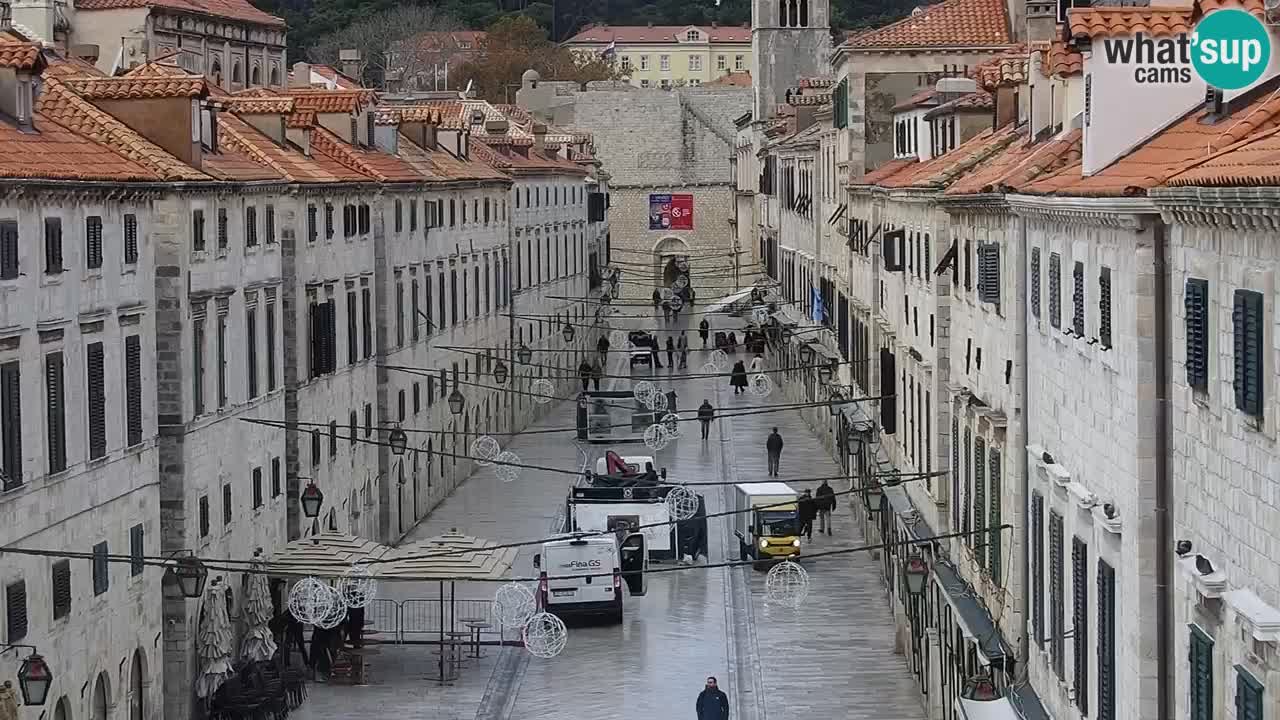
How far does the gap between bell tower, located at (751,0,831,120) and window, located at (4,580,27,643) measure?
319 feet

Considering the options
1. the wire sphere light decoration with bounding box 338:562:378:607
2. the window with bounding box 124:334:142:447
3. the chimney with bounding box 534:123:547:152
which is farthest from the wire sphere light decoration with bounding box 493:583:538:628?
the chimney with bounding box 534:123:547:152

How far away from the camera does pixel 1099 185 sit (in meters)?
19.8

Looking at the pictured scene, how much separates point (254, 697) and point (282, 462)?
8464 mm

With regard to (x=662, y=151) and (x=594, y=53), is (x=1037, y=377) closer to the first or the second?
(x=662, y=151)

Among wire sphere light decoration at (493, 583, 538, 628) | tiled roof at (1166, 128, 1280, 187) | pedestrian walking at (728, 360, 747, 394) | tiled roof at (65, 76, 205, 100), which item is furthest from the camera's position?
pedestrian walking at (728, 360, 747, 394)

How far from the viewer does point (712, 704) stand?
34219 mm

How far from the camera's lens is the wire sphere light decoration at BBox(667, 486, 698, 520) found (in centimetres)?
4959

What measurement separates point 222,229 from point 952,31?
2344 centimetres

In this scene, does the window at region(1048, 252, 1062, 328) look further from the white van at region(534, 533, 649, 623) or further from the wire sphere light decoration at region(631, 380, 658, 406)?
the wire sphere light decoration at region(631, 380, 658, 406)

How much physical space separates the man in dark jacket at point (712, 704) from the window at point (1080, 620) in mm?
12737

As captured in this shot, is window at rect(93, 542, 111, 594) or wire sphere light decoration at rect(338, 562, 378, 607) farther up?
window at rect(93, 542, 111, 594)

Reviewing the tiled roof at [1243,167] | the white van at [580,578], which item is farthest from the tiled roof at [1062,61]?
the white van at [580,578]

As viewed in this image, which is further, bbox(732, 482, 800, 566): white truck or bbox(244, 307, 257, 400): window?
A: bbox(732, 482, 800, 566): white truck

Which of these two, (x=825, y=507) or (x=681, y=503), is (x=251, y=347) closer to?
(x=681, y=503)
